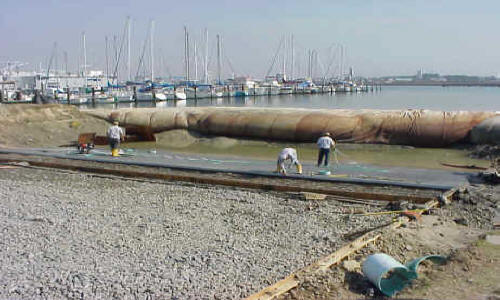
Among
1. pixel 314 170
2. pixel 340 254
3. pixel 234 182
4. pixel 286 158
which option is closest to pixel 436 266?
pixel 340 254

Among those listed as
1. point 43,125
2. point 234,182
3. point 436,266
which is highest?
point 43,125

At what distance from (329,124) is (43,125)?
1444 centimetres

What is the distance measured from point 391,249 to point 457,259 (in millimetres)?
922

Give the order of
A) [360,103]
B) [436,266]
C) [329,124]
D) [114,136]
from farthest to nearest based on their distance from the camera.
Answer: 1. [360,103]
2. [329,124]
3. [114,136]
4. [436,266]

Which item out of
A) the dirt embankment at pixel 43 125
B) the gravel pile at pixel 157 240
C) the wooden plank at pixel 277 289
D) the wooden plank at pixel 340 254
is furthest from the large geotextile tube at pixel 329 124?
the wooden plank at pixel 277 289

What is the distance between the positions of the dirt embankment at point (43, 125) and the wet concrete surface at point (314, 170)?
197 inches

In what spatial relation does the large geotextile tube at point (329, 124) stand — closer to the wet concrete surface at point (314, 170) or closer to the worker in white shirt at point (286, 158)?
the wet concrete surface at point (314, 170)

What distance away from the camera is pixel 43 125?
25.6m

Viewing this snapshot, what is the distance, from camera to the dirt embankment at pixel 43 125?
77.3 ft

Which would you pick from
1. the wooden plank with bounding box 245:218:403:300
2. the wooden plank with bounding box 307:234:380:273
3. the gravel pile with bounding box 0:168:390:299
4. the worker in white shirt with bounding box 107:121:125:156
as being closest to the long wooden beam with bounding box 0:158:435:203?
the gravel pile with bounding box 0:168:390:299

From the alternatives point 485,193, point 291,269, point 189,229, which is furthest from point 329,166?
point 291,269

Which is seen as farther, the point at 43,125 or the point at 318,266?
the point at 43,125

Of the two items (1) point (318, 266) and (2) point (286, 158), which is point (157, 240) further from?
(2) point (286, 158)

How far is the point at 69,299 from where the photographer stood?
5945 millimetres
